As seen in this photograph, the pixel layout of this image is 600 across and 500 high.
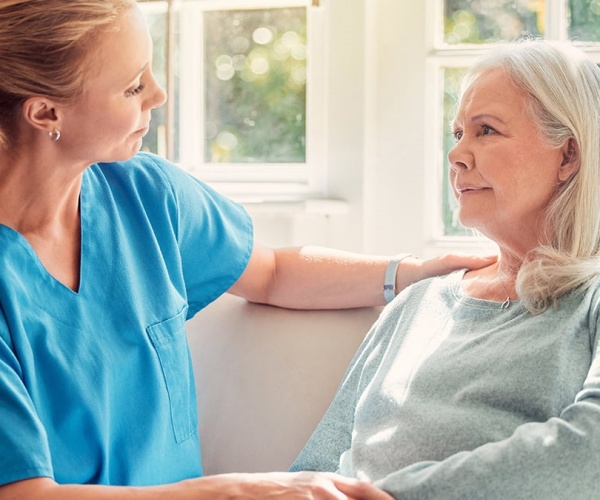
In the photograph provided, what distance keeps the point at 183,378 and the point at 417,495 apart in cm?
57

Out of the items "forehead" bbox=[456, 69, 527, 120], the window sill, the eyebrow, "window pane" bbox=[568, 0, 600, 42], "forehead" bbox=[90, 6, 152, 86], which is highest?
"window pane" bbox=[568, 0, 600, 42]

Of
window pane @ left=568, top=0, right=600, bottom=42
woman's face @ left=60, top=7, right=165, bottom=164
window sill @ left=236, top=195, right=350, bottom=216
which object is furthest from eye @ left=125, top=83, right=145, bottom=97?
window pane @ left=568, top=0, right=600, bottom=42

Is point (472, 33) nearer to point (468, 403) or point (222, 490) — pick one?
point (468, 403)

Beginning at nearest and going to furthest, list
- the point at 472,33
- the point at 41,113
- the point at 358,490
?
1. the point at 358,490
2. the point at 41,113
3. the point at 472,33

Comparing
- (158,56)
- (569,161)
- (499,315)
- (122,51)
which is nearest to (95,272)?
(122,51)

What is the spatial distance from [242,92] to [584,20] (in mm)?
963

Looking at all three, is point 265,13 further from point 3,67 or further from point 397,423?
point 397,423

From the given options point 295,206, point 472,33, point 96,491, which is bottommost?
point 96,491

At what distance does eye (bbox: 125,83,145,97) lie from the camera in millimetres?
1481

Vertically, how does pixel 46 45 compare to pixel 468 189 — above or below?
above

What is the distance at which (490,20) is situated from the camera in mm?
2307

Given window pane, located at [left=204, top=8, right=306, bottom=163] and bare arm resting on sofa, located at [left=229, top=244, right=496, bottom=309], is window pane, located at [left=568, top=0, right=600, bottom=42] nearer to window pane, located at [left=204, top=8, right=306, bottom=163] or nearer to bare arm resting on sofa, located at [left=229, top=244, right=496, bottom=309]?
window pane, located at [left=204, top=8, right=306, bottom=163]

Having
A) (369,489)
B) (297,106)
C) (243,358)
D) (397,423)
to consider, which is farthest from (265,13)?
(369,489)

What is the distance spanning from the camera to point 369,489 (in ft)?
4.18
